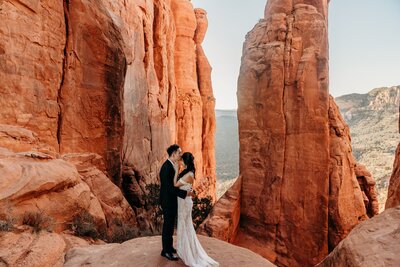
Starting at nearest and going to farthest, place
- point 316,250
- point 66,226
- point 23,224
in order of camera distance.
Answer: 1. point 23,224
2. point 66,226
3. point 316,250

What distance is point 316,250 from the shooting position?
14.6 metres

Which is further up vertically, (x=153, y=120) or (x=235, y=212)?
(x=153, y=120)

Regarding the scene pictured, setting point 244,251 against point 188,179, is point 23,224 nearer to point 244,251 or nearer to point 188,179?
point 188,179

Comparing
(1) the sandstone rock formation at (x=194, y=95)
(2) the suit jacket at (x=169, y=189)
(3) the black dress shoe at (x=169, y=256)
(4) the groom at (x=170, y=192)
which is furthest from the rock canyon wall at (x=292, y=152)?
(1) the sandstone rock formation at (x=194, y=95)

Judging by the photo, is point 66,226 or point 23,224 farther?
point 66,226

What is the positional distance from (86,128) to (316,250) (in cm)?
1315

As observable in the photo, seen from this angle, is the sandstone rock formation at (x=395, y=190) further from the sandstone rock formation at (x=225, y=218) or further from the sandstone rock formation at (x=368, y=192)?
the sandstone rock formation at (x=368, y=192)

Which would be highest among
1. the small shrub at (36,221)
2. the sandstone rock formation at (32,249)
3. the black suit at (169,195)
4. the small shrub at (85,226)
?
the black suit at (169,195)

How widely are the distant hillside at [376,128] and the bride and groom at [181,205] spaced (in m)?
28.5

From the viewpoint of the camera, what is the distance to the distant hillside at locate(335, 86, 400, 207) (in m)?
36.7

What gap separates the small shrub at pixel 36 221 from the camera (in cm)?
612

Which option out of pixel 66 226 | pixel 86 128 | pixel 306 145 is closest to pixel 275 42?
pixel 306 145

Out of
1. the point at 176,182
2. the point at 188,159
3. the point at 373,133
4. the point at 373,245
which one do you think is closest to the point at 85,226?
the point at 176,182

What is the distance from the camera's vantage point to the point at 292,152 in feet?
51.9
